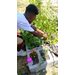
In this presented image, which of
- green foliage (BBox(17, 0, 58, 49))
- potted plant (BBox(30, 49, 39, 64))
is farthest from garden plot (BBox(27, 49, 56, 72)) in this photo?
green foliage (BBox(17, 0, 58, 49))

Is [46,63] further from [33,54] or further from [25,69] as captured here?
[25,69]

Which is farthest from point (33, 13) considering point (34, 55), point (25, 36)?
point (34, 55)

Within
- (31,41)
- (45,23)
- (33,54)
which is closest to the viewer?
(45,23)

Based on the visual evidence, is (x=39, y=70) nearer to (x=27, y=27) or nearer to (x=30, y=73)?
(x=30, y=73)

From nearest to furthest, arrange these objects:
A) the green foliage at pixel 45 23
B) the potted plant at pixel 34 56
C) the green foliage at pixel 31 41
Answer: the green foliage at pixel 45 23 < the potted plant at pixel 34 56 < the green foliage at pixel 31 41

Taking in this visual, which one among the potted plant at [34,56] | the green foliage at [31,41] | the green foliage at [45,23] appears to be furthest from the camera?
the green foliage at [31,41]

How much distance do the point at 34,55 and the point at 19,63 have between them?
664 mm

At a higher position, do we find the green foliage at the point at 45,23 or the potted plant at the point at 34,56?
the green foliage at the point at 45,23

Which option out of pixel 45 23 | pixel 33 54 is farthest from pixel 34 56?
pixel 45 23

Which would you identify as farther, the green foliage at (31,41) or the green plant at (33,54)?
the green foliage at (31,41)

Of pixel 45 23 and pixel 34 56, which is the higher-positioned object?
pixel 45 23

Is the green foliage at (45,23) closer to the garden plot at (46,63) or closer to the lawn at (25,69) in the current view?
the garden plot at (46,63)

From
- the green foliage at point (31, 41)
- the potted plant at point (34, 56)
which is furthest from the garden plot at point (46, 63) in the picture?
the green foliage at point (31, 41)

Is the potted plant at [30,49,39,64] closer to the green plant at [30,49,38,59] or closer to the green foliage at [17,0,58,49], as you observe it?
the green plant at [30,49,38,59]
